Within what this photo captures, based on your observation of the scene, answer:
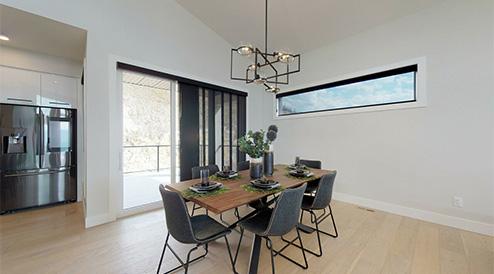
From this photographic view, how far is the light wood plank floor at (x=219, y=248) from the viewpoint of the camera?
186cm

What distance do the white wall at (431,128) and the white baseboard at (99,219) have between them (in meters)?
3.91

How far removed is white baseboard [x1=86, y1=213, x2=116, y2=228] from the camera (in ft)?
8.63

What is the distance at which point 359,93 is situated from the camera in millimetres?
3652

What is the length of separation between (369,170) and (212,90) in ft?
11.2

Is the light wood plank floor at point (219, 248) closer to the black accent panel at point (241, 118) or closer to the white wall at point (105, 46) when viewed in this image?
the white wall at point (105, 46)

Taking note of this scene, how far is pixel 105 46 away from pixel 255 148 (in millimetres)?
2569

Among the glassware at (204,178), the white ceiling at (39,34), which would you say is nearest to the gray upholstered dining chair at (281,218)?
the glassware at (204,178)

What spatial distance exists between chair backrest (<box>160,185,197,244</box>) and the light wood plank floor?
0.58 m

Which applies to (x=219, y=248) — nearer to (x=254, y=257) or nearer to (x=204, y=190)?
(x=254, y=257)

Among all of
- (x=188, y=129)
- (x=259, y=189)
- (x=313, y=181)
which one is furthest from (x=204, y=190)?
(x=188, y=129)

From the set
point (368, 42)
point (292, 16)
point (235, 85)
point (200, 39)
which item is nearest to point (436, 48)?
point (368, 42)

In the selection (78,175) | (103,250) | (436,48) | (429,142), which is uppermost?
(436,48)

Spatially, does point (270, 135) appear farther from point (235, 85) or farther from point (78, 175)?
point (78, 175)

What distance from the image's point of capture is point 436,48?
2.83 meters
